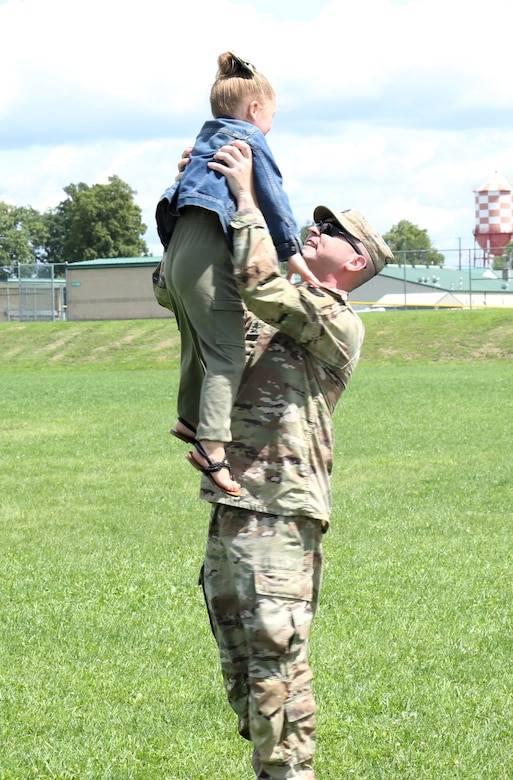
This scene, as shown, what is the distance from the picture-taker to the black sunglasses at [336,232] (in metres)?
3.42

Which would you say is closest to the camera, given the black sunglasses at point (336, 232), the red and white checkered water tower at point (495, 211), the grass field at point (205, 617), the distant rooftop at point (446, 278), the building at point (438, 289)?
the black sunglasses at point (336, 232)

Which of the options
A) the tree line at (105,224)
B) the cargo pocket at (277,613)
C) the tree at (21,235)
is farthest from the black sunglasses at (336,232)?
the tree at (21,235)

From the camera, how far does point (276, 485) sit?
10.7ft

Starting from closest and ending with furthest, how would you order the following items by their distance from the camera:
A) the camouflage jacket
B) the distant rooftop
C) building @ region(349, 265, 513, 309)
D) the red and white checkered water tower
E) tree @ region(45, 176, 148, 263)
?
the camouflage jacket < building @ region(349, 265, 513, 309) < the distant rooftop < the red and white checkered water tower < tree @ region(45, 176, 148, 263)

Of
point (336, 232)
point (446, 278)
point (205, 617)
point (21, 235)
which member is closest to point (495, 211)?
point (446, 278)

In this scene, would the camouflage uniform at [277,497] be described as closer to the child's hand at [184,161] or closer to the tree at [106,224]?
the child's hand at [184,161]

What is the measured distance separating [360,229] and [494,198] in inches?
2895

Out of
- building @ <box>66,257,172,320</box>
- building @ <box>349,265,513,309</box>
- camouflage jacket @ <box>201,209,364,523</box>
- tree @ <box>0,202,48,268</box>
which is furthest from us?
tree @ <box>0,202,48,268</box>

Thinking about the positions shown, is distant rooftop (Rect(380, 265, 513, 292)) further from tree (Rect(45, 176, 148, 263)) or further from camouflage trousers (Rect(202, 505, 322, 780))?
camouflage trousers (Rect(202, 505, 322, 780))

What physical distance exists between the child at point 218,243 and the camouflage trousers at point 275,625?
0.18 m

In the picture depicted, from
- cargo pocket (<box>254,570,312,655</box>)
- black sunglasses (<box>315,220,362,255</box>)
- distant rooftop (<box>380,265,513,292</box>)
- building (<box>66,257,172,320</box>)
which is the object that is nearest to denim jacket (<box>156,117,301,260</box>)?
black sunglasses (<box>315,220,362,255</box>)

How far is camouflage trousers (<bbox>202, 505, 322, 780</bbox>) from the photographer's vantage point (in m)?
3.20

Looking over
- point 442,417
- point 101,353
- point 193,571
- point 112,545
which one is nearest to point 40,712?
point 193,571

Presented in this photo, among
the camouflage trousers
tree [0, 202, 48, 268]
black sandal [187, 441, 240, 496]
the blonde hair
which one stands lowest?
the camouflage trousers
